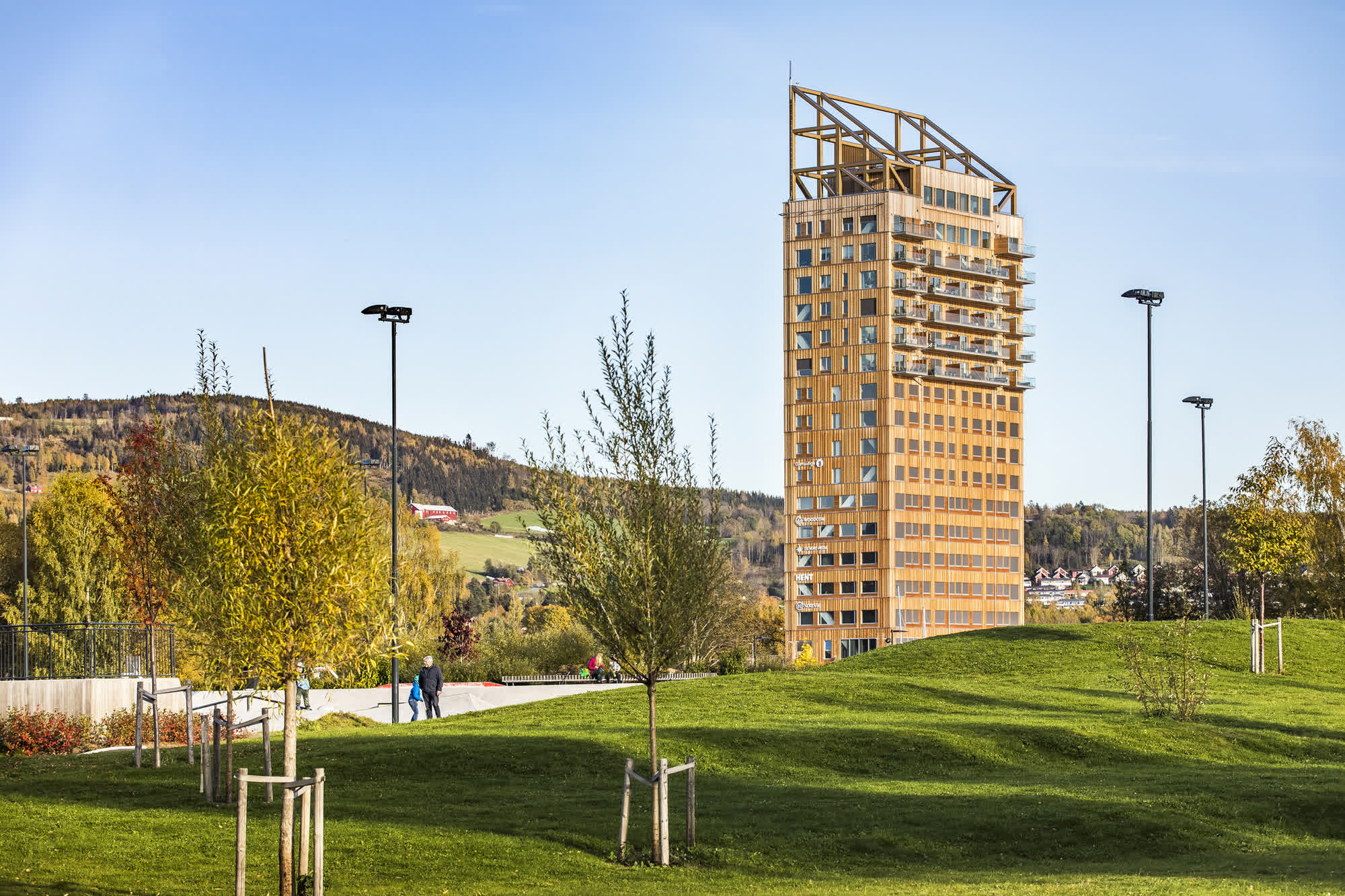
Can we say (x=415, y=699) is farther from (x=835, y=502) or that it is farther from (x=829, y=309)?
(x=829, y=309)

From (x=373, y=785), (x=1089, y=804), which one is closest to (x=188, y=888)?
(x=373, y=785)

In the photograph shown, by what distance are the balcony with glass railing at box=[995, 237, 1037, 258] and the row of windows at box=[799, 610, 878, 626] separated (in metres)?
33.4

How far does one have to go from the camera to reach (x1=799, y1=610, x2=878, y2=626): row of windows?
11950 cm

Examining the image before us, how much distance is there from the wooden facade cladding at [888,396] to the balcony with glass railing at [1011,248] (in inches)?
5.2

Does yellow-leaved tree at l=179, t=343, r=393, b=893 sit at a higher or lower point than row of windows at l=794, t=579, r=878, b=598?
higher

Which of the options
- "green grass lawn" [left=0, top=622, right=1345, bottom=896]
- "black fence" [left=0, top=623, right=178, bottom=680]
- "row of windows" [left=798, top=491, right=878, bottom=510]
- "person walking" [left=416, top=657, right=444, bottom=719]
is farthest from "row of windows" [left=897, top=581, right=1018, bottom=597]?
"green grass lawn" [left=0, top=622, right=1345, bottom=896]

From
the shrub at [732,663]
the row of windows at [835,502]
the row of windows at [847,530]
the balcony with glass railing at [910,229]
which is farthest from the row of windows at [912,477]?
the shrub at [732,663]

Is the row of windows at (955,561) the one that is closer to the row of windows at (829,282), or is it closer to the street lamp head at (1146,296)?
the row of windows at (829,282)

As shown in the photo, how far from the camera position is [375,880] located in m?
17.4

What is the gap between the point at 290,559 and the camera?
15.5 m

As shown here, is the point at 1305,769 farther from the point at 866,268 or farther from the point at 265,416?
the point at 866,268

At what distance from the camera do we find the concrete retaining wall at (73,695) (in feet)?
108

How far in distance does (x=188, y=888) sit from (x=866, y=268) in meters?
107

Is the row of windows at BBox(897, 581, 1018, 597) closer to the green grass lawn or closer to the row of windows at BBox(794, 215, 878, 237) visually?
the row of windows at BBox(794, 215, 878, 237)
